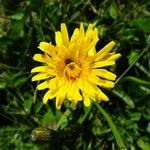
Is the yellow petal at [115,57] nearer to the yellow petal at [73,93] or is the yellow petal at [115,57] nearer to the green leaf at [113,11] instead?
the yellow petal at [73,93]

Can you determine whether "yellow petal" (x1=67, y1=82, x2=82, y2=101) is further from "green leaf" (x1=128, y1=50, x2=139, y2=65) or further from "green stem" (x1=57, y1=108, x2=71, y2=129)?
"green leaf" (x1=128, y1=50, x2=139, y2=65)

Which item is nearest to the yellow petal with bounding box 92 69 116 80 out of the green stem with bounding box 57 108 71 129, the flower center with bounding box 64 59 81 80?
the flower center with bounding box 64 59 81 80

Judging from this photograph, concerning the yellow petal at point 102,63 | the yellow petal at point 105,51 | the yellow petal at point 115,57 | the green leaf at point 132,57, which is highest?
the yellow petal at point 105,51

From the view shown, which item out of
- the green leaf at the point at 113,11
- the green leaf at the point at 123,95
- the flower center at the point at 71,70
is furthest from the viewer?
the green leaf at the point at 113,11

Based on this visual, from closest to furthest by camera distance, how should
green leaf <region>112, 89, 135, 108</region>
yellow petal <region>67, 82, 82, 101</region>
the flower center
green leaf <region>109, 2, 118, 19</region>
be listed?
yellow petal <region>67, 82, 82, 101</region> → the flower center → green leaf <region>112, 89, 135, 108</region> → green leaf <region>109, 2, 118, 19</region>

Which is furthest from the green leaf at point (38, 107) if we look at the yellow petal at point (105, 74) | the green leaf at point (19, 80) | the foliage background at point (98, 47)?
the yellow petal at point (105, 74)

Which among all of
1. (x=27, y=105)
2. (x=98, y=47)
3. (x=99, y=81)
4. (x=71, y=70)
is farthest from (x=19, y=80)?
(x=99, y=81)
